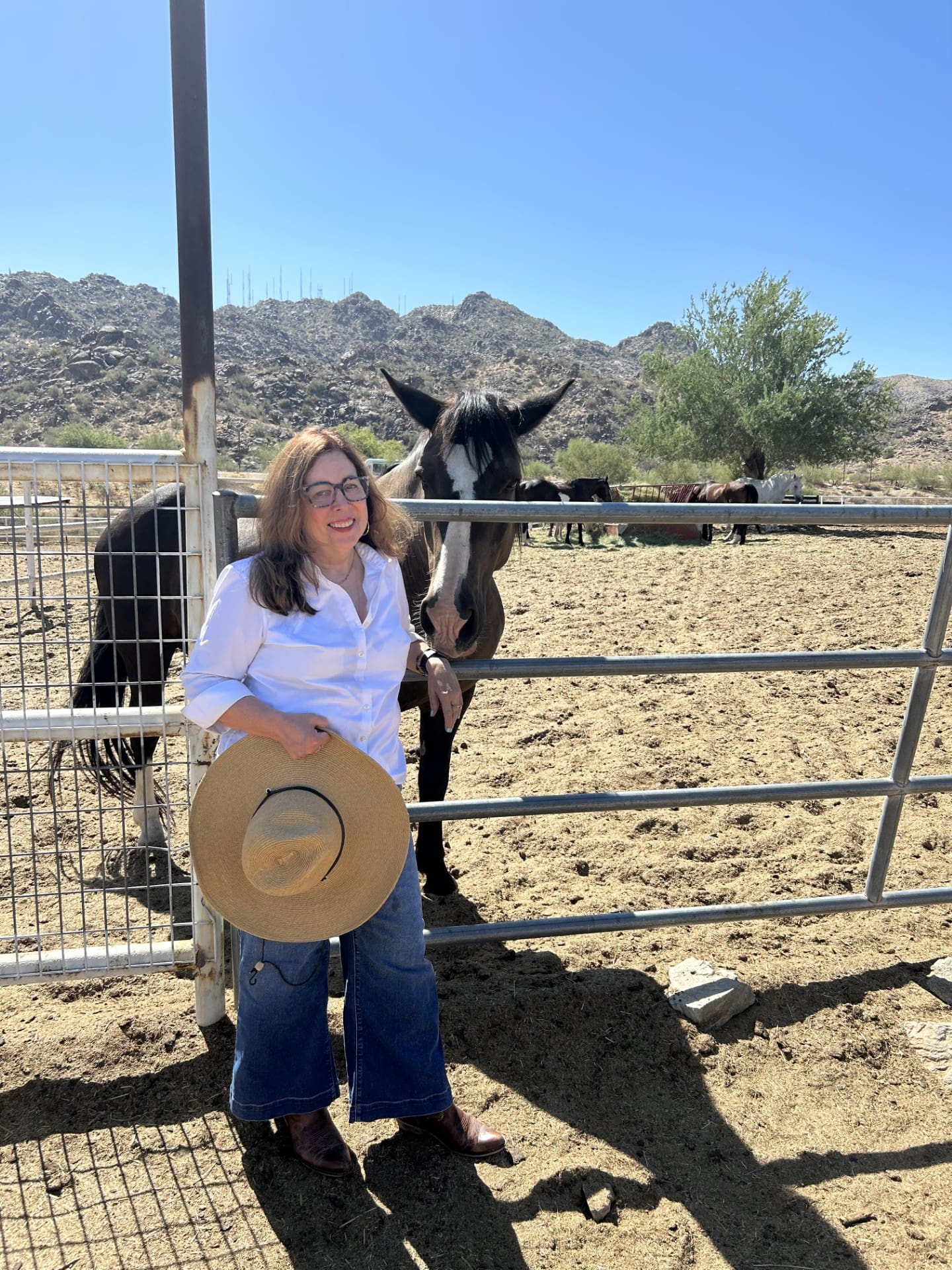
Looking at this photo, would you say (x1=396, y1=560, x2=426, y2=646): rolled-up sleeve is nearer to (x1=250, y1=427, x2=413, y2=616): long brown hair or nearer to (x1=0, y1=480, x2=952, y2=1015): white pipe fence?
(x1=250, y1=427, x2=413, y2=616): long brown hair

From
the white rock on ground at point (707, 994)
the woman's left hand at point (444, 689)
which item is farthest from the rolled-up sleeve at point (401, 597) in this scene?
the white rock on ground at point (707, 994)

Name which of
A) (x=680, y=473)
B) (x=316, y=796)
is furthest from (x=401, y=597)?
(x=680, y=473)

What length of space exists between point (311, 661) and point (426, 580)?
1.73 metres

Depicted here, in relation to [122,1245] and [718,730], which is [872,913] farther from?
[122,1245]

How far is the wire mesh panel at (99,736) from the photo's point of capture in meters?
2.20

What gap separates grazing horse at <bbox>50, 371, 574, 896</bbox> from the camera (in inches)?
109

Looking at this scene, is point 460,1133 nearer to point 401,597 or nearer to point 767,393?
point 401,597

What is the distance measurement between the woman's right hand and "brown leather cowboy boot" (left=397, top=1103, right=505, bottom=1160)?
1.13 metres

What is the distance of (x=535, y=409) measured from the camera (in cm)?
345

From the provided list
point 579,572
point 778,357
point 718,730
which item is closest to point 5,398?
point 778,357

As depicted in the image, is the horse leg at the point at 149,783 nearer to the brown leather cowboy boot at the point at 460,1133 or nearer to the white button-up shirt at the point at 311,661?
the white button-up shirt at the point at 311,661

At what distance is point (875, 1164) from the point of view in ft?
7.04

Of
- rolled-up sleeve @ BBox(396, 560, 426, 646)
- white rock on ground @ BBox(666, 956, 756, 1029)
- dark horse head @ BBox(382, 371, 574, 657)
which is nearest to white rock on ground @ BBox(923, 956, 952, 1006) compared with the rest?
white rock on ground @ BBox(666, 956, 756, 1029)

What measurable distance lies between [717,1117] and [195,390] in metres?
2.68
